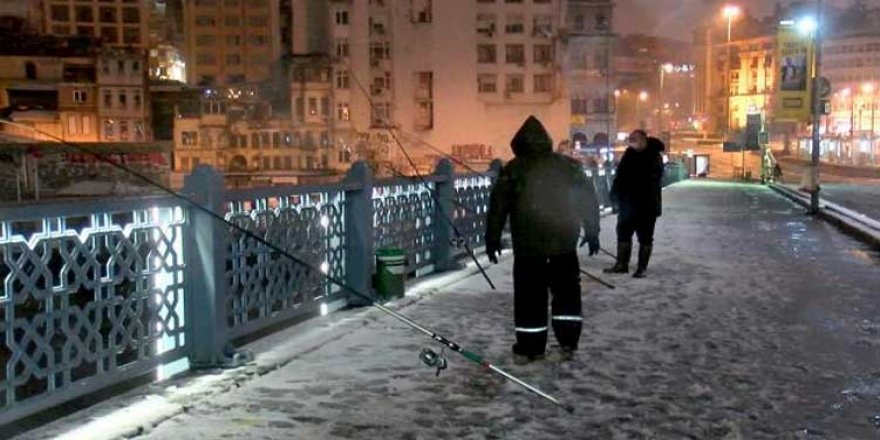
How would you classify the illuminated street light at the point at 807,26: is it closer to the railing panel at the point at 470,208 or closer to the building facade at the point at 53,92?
the railing panel at the point at 470,208

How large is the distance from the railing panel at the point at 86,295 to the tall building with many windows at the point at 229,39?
4944 inches

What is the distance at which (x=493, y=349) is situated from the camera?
714 centimetres

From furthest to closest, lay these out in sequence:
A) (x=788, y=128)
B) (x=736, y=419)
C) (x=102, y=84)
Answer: (x=788, y=128), (x=102, y=84), (x=736, y=419)

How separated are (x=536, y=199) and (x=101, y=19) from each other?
12772 cm

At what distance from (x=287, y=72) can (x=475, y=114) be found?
2545 cm

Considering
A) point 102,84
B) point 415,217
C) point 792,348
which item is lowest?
point 792,348

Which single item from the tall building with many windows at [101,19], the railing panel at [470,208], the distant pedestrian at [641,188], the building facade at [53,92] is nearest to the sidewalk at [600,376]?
the distant pedestrian at [641,188]

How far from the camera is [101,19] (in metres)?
123

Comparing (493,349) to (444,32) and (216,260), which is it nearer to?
(216,260)

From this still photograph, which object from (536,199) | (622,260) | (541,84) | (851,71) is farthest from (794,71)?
(851,71)

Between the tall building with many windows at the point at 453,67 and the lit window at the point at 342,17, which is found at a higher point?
the lit window at the point at 342,17

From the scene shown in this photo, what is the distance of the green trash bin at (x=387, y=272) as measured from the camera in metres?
9.38

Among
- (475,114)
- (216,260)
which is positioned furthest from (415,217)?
(475,114)

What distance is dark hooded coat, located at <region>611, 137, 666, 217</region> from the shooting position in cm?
1116
